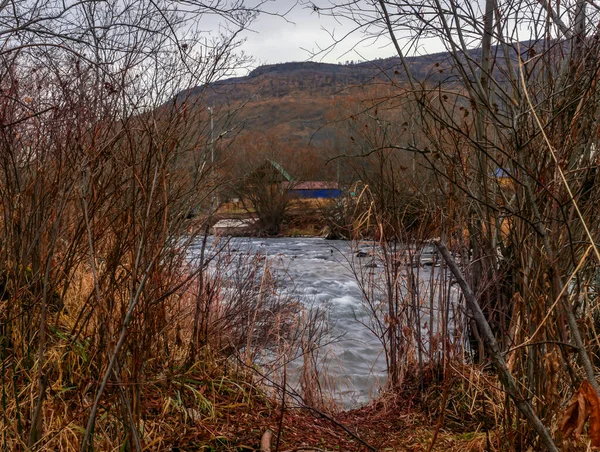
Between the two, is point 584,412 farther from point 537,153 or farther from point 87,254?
point 87,254

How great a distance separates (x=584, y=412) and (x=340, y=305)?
35.3ft

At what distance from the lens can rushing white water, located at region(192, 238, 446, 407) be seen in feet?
22.2

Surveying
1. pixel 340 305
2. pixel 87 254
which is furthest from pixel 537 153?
pixel 340 305

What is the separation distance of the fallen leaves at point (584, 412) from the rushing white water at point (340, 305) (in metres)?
3.01

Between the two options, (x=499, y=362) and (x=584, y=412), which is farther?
(x=499, y=362)

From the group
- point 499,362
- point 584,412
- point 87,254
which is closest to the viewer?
point 584,412

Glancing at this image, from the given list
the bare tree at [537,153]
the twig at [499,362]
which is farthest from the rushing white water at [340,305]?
the twig at [499,362]

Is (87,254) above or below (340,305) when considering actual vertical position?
above

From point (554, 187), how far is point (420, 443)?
7.14 feet

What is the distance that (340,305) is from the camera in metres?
12.2

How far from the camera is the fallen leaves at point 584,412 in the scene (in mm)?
1459

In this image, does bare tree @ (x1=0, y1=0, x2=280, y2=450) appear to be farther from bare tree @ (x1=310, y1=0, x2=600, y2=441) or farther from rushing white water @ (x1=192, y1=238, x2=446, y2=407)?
rushing white water @ (x1=192, y1=238, x2=446, y2=407)

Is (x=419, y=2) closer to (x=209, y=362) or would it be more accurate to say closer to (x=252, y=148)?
(x=209, y=362)

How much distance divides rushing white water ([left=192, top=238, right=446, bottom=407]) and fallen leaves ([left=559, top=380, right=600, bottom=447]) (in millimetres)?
3014
